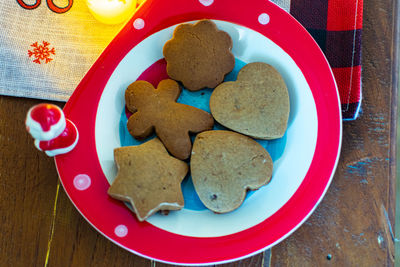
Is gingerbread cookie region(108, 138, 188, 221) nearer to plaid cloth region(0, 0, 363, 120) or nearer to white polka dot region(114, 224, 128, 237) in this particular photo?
white polka dot region(114, 224, 128, 237)

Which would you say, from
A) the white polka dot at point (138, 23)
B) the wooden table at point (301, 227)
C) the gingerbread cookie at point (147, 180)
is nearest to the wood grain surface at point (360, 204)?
the wooden table at point (301, 227)

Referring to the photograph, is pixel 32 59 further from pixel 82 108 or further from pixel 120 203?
pixel 120 203

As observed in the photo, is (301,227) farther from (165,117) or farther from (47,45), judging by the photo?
(47,45)

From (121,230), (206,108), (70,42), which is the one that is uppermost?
(70,42)

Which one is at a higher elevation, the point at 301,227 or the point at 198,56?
the point at 198,56

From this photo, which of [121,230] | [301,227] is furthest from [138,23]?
[301,227]

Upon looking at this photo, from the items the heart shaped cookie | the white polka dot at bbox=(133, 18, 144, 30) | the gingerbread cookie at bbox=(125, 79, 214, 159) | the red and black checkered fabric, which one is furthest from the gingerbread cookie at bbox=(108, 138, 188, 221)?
the red and black checkered fabric

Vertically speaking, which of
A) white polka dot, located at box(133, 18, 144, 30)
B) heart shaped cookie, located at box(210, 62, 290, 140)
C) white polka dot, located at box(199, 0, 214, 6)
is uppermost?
white polka dot, located at box(199, 0, 214, 6)
